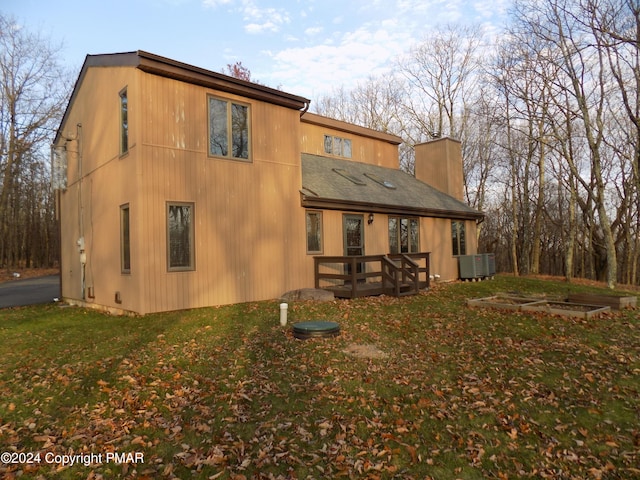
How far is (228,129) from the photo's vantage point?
10633 millimetres

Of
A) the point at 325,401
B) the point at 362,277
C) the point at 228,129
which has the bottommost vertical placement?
the point at 325,401

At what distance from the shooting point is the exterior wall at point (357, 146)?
17.1 meters

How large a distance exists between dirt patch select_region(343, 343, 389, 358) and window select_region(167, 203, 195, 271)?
488cm

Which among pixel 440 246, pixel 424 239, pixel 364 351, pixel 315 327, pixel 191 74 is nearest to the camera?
pixel 364 351

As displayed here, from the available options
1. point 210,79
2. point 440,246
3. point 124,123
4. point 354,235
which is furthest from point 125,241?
point 440,246

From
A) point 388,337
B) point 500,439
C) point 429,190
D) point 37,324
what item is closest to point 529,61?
point 429,190

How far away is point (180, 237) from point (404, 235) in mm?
8804

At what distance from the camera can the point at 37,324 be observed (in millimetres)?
9125

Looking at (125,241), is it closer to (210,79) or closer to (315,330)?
(210,79)

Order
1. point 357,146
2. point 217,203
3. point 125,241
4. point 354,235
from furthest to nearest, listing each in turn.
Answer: point 357,146 < point 354,235 < point 217,203 < point 125,241

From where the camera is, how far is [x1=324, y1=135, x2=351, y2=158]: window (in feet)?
58.7

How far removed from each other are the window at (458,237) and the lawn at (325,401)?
10035mm

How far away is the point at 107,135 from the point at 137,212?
3441 mm

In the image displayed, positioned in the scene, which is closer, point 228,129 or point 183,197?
point 183,197
